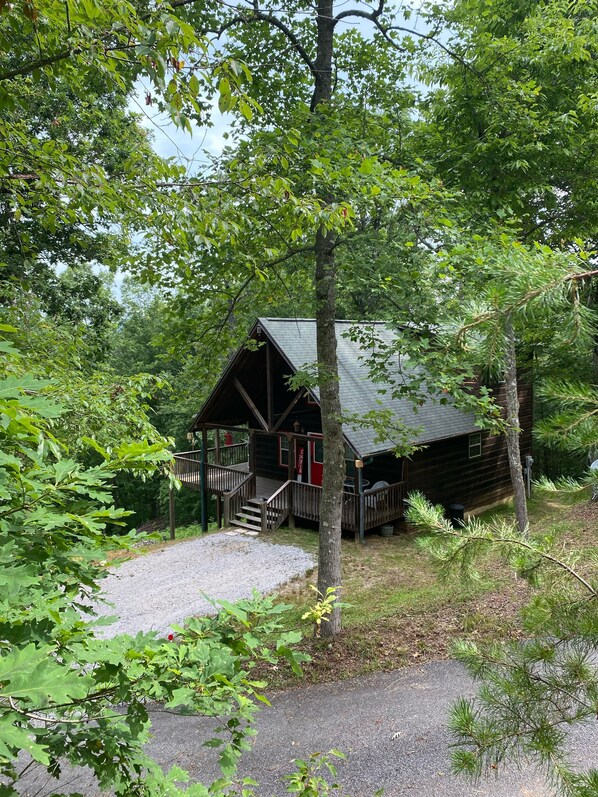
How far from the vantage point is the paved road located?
4949 mm

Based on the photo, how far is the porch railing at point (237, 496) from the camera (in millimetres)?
15992

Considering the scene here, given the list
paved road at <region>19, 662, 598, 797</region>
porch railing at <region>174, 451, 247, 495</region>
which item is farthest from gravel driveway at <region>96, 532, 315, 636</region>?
paved road at <region>19, 662, 598, 797</region>

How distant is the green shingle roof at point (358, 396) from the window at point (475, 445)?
1031 millimetres

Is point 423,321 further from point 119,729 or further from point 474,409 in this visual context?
point 119,729

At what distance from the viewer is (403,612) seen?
902 centimetres

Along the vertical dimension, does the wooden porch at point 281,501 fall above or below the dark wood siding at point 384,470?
below

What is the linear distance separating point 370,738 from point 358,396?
31.3 feet

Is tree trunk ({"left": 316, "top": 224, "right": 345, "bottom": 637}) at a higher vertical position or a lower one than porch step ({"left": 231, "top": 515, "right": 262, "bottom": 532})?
higher

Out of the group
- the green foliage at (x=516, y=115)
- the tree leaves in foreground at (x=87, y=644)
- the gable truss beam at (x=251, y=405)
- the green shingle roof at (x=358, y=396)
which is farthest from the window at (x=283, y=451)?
the tree leaves in foreground at (x=87, y=644)

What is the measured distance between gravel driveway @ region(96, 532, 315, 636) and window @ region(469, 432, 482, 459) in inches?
300

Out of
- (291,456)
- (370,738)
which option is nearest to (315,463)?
(291,456)

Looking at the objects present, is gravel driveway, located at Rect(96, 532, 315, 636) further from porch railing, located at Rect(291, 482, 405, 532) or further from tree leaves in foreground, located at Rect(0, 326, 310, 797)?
tree leaves in foreground, located at Rect(0, 326, 310, 797)

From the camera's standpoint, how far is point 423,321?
22.3 ft

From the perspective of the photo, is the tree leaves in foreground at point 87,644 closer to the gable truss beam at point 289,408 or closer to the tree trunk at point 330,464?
the tree trunk at point 330,464
